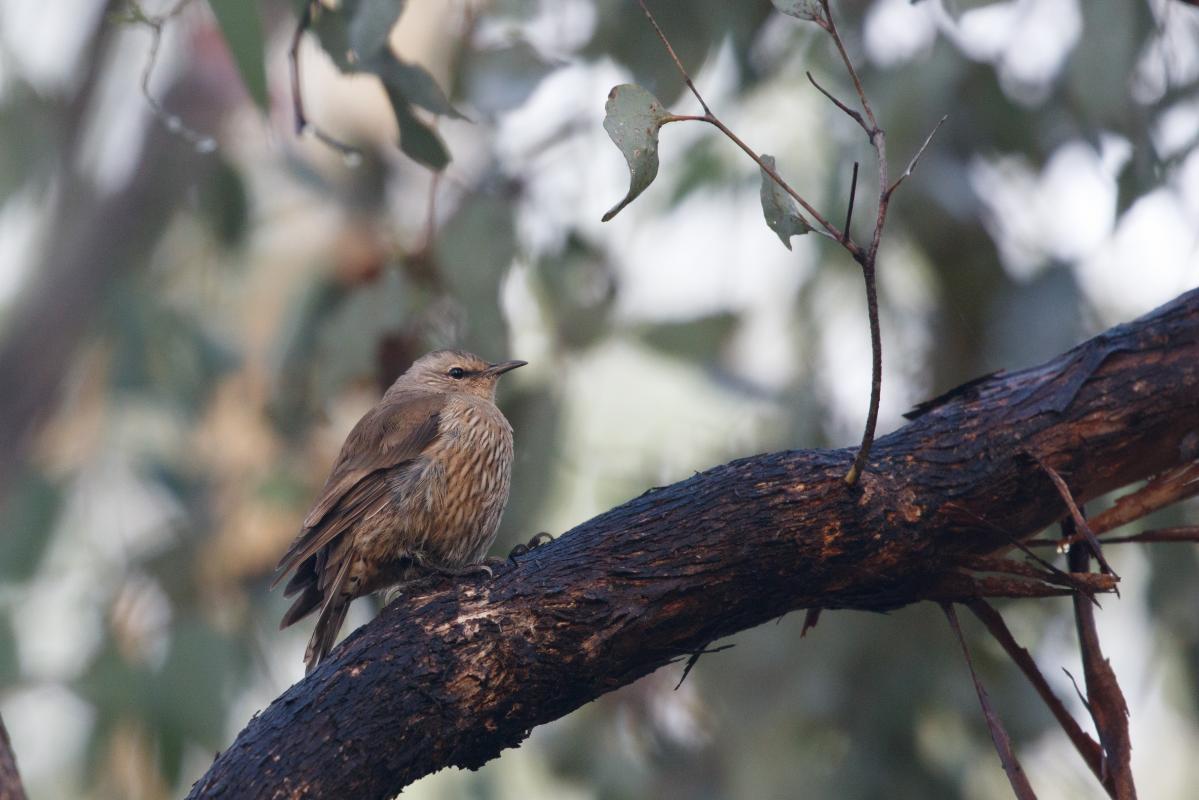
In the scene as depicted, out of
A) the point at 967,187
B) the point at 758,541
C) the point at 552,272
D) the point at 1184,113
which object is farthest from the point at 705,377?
the point at 758,541

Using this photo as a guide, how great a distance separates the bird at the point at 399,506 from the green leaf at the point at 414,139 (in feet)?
1.90

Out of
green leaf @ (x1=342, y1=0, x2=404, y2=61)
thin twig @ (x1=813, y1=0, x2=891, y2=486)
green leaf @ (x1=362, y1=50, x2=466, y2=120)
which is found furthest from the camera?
green leaf @ (x1=362, y1=50, x2=466, y2=120)

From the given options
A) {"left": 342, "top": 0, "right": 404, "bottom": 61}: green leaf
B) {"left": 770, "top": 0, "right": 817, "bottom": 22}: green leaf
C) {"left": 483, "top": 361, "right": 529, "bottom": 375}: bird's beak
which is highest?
{"left": 342, "top": 0, "right": 404, "bottom": 61}: green leaf

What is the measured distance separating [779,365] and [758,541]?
2.93m

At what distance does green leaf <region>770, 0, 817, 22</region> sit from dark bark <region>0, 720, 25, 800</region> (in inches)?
63.9

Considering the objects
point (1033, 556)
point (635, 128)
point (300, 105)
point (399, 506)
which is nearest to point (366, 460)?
→ point (399, 506)

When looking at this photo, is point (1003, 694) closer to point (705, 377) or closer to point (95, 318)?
point (705, 377)

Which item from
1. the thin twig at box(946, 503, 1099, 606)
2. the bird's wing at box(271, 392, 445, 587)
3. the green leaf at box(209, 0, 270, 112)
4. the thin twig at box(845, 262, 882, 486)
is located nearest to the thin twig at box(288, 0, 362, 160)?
the green leaf at box(209, 0, 270, 112)

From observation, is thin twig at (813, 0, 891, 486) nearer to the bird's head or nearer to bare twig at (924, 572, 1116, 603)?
bare twig at (924, 572, 1116, 603)

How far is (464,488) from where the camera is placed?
3.11m

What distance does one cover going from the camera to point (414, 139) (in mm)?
3279

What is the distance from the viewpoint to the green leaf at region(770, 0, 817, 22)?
6.89ft

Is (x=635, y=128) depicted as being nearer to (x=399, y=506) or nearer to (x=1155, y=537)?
(x=1155, y=537)

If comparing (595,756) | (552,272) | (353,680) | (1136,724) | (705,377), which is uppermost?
(552,272)
